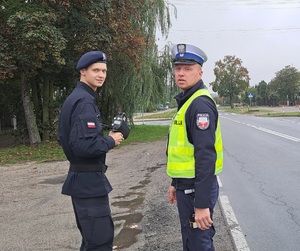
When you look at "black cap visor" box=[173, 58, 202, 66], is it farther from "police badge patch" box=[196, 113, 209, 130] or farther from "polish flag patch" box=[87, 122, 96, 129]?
"polish flag patch" box=[87, 122, 96, 129]

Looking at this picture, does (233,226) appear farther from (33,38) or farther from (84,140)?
(33,38)

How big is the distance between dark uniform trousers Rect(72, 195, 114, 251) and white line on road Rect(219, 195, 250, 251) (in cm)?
174

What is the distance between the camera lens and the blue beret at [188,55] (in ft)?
9.80

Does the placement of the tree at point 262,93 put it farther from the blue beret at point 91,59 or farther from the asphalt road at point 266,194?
the blue beret at point 91,59

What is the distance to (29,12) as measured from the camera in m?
12.6

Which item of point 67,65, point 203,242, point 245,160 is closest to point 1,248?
point 203,242

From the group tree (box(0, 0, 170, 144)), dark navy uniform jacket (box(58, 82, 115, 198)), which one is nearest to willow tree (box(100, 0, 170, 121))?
tree (box(0, 0, 170, 144))

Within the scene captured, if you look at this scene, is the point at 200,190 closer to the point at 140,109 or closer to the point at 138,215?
the point at 138,215

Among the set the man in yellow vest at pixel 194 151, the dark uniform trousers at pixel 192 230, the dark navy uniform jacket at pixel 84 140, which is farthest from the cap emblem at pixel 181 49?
the dark uniform trousers at pixel 192 230

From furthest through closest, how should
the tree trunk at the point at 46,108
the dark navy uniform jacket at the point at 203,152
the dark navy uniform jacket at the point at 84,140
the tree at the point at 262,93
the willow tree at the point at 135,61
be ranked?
the tree at the point at 262,93, the tree trunk at the point at 46,108, the willow tree at the point at 135,61, the dark navy uniform jacket at the point at 84,140, the dark navy uniform jacket at the point at 203,152

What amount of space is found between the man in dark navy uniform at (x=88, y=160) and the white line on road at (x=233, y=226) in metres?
1.80

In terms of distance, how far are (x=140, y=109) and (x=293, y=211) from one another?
1711 centimetres

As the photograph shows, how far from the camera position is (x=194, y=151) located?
2.73 meters

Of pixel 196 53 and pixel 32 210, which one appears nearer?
pixel 196 53
